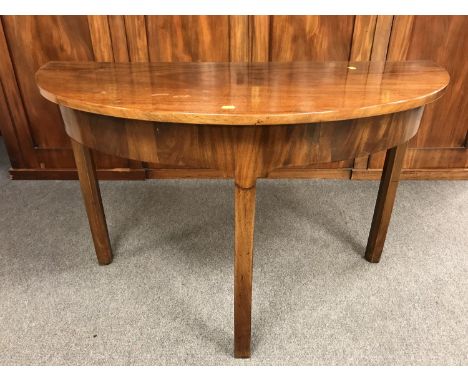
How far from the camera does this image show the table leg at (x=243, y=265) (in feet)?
3.44

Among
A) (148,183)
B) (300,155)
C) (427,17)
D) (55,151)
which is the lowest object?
(148,183)

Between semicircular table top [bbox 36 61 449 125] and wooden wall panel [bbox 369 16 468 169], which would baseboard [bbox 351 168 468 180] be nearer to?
wooden wall panel [bbox 369 16 468 169]

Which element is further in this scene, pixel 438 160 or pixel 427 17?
pixel 438 160

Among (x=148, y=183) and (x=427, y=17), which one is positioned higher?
(x=427, y=17)

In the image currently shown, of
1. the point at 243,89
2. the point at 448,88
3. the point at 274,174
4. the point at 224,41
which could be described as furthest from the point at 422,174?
the point at 243,89

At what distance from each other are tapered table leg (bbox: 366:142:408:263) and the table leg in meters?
0.60

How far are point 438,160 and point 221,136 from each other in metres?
1.63

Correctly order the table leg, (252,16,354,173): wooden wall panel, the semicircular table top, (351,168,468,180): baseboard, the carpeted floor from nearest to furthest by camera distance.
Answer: the semicircular table top < the table leg < the carpeted floor < (252,16,354,173): wooden wall panel < (351,168,468,180): baseboard

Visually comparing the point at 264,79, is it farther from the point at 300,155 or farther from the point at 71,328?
the point at 71,328

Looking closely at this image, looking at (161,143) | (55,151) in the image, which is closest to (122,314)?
(161,143)

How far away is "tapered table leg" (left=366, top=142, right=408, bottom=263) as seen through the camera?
1389mm

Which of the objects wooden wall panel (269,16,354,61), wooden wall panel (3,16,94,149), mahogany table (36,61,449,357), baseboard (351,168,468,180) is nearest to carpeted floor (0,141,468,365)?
baseboard (351,168,468,180)

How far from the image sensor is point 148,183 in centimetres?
220

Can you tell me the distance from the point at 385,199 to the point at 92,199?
102 centimetres
